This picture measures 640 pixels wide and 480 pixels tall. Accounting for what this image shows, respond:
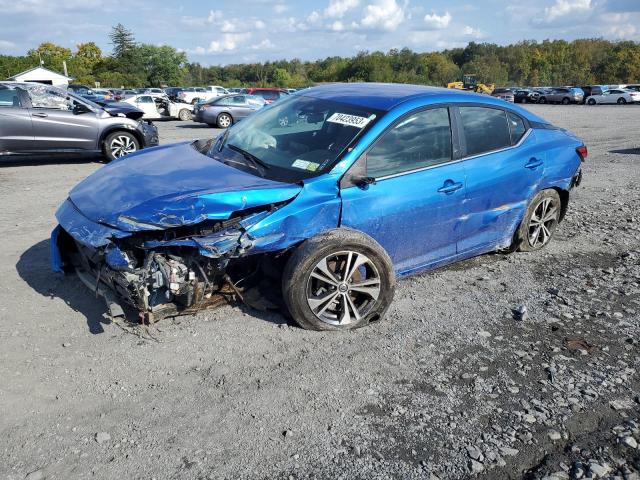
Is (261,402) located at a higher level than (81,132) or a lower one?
lower

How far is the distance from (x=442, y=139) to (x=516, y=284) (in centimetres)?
157

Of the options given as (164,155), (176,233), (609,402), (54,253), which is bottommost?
(609,402)

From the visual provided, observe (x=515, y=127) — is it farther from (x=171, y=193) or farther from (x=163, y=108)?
(x=163, y=108)

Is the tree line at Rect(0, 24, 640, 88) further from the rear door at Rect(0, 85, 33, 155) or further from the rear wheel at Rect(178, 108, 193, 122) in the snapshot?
the rear door at Rect(0, 85, 33, 155)

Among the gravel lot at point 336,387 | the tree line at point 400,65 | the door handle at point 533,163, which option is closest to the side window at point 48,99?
the gravel lot at point 336,387

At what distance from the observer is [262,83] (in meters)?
106

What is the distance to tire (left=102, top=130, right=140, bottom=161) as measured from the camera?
34.1 feet

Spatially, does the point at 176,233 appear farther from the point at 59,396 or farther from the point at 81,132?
the point at 81,132

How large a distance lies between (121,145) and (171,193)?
770cm

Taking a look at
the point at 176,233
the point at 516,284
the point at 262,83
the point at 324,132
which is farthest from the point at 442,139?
the point at 262,83

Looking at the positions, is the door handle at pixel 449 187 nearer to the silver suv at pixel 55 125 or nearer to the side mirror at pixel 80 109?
the silver suv at pixel 55 125

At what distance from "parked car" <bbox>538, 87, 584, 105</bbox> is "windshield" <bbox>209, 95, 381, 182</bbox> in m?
44.7

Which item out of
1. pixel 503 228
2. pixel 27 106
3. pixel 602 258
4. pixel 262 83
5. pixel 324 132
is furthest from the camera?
pixel 262 83

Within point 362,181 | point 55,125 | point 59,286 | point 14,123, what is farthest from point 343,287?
point 14,123
